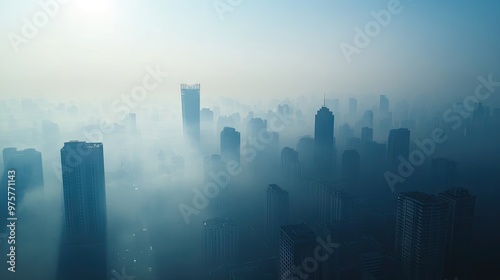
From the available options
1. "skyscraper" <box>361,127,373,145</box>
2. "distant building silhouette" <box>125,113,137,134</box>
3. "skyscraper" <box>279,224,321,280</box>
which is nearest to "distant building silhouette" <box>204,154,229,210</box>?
"distant building silhouette" <box>125,113,137,134</box>

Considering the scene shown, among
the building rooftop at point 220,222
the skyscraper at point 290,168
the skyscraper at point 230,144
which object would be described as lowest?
the building rooftop at point 220,222

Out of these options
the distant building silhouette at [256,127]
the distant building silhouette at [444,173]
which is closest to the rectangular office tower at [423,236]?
the distant building silhouette at [444,173]

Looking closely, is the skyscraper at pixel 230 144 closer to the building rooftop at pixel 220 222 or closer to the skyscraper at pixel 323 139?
the skyscraper at pixel 323 139

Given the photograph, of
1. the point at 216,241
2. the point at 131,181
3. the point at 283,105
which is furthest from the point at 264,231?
the point at 283,105

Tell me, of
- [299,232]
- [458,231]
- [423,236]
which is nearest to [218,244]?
[299,232]

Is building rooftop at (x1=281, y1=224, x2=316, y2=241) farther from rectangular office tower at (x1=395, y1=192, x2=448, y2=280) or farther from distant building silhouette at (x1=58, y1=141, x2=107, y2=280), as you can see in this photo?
distant building silhouette at (x1=58, y1=141, x2=107, y2=280)

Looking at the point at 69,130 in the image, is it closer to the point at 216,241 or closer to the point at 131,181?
the point at 131,181

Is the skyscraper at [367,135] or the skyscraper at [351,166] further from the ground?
the skyscraper at [367,135]
